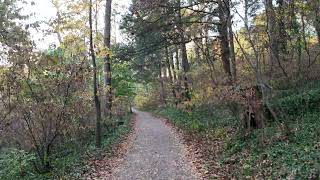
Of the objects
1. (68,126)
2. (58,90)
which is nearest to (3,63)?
(58,90)

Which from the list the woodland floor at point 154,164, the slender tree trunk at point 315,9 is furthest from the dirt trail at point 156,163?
the slender tree trunk at point 315,9

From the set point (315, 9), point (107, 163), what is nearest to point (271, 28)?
point (315, 9)

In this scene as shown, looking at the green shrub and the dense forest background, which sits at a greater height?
the dense forest background

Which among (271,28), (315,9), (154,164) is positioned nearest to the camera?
(154,164)

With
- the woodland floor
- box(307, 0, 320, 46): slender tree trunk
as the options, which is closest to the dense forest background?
box(307, 0, 320, 46): slender tree trunk

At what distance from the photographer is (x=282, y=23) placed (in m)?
13.0

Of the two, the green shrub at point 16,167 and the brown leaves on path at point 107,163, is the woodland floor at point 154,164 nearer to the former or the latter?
the brown leaves on path at point 107,163

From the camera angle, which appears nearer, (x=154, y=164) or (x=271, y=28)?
(x=154, y=164)

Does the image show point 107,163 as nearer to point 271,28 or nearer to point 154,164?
point 154,164

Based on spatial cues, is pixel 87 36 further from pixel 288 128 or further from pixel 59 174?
pixel 288 128

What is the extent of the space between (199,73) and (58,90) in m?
9.50

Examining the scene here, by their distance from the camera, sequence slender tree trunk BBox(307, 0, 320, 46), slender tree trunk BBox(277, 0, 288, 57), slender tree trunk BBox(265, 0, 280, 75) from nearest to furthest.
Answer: slender tree trunk BBox(307, 0, 320, 46) → slender tree trunk BBox(265, 0, 280, 75) → slender tree trunk BBox(277, 0, 288, 57)

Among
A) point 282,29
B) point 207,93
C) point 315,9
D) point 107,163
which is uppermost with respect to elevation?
point 315,9

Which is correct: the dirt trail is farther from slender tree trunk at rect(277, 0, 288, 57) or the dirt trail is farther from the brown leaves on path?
slender tree trunk at rect(277, 0, 288, 57)
